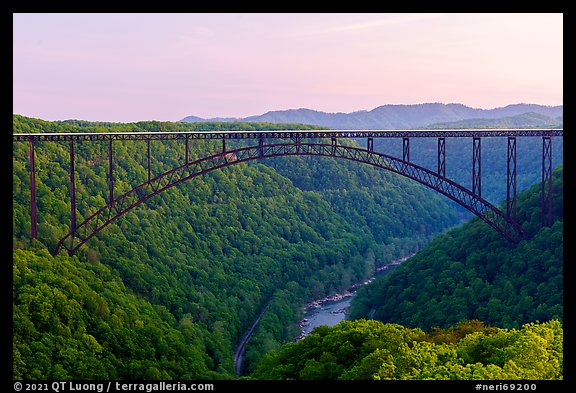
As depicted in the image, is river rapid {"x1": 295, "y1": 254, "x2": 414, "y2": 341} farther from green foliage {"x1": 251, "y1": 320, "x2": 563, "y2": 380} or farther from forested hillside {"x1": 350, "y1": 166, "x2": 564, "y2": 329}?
green foliage {"x1": 251, "y1": 320, "x2": 563, "y2": 380}

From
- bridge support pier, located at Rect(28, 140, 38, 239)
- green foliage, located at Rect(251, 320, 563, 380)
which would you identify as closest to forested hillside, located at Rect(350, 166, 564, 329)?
green foliage, located at Rect(251, 320, 563, 380)

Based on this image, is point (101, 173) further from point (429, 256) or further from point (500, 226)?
point (500, 226)

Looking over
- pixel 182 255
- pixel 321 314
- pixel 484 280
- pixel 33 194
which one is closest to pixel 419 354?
pixel 484 280

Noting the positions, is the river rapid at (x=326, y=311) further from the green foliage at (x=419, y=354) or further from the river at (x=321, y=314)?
the green foliage at (x=419, y=354)

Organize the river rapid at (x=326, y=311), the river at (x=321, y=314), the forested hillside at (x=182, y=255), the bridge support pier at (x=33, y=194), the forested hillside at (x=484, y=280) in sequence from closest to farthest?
the forested hillside at (x=182, y=255), the forested hillside at (x=484, y=280), the bridge support pier at (x=33, y=194), the river at (x=321, y=314), the river rapid at (x=326, y=311)

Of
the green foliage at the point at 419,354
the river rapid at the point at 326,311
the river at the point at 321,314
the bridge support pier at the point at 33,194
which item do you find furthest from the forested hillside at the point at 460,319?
the bridge support pier at the point at 33,194

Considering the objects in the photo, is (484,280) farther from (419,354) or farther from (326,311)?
(326,311)

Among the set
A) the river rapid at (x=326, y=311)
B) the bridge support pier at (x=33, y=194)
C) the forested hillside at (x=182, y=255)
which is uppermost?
the bridge support pier at (x=33, y=194)
